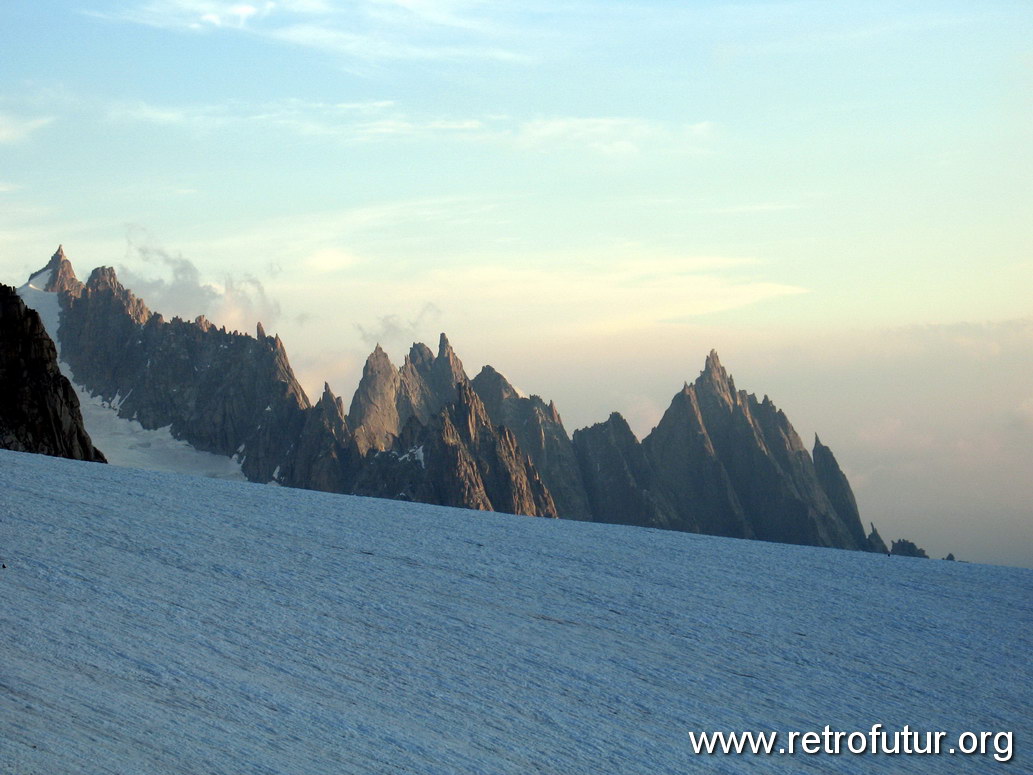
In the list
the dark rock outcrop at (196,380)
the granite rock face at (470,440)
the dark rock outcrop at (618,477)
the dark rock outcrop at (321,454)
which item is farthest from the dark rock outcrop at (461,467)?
the dark rock outcrop at (196,380)

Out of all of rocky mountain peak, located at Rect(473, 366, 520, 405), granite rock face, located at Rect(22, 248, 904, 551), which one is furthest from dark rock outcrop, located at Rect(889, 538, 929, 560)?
rocky mountain peak, located at Rect(473, 366, 520, 405)

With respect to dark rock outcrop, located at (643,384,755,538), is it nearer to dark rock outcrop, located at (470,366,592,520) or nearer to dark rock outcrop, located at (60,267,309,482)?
dark rock outcrop, located at (470,366,592,520)

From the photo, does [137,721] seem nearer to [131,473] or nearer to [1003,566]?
[131,473]

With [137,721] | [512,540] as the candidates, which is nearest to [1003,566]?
[512,540]

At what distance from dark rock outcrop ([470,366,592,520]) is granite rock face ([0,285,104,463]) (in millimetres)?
109632

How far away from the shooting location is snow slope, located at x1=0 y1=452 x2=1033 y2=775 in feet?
23.2

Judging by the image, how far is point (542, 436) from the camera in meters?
171

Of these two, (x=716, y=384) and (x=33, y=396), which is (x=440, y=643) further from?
(x=716, y=384)

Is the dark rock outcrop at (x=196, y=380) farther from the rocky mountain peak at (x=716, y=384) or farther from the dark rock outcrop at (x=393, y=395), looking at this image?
the rocky mountain peak at (x=716, y=384)

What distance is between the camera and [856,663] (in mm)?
9680

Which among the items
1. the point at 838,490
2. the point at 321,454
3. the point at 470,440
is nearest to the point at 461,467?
the point at 470,440

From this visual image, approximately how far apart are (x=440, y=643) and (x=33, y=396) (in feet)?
140

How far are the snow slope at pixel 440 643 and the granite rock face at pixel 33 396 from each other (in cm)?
3012

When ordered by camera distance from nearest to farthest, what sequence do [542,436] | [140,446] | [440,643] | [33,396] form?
[440,643] < [33,396] < [542,436] < [140,446]
